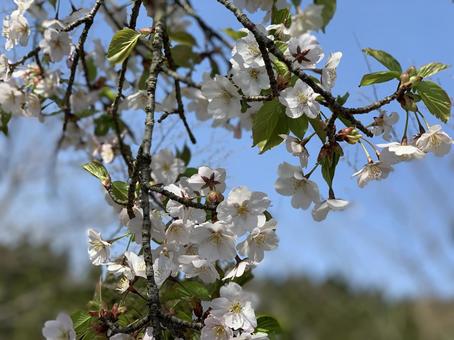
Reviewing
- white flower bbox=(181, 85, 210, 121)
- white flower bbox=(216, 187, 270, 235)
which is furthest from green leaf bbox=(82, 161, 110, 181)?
white flower bbox=(181, 85, 210, 121)

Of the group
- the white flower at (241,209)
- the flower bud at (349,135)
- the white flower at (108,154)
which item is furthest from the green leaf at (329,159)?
the white flower at (108,154)

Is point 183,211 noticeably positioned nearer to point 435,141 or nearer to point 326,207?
point 326,207

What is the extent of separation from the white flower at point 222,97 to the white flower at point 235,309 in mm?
280

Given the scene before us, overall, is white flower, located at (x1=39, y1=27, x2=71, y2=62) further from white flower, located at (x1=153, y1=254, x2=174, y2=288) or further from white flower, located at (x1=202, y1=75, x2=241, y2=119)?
white flower, located at (x1=153, y1=254, x2=174, y2=288)

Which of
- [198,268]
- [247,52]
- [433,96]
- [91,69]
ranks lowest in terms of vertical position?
[198,268]

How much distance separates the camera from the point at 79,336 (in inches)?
38.3

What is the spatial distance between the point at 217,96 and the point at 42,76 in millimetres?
667

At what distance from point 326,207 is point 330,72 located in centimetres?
20

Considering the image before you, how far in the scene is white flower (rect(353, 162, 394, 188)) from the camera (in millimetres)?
959

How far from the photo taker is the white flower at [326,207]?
35.9 inches

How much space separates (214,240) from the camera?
→ 34.9 inches

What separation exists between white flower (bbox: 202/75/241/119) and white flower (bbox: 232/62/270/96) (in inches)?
1.3

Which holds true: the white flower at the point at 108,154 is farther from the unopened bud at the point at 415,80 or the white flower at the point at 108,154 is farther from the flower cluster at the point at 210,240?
the unopened bud at the point at 415,80

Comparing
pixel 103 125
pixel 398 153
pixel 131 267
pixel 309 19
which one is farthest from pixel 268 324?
pixel 103 125
